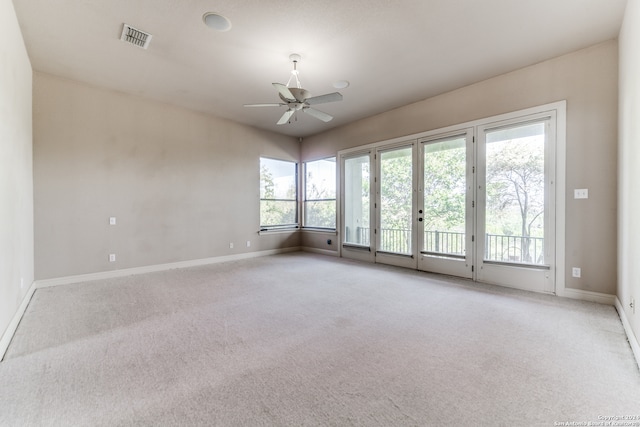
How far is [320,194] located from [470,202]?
359cm

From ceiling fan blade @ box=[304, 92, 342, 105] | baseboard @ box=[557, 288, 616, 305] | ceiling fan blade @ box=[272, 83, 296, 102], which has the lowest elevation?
baseboard @ box=[557, 288, 616, 305]

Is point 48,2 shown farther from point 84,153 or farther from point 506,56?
point 506,56

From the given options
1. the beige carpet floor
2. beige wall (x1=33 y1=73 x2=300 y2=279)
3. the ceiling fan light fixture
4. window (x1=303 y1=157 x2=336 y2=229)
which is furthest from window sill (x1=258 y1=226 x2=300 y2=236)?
the ceiling fan light fixture

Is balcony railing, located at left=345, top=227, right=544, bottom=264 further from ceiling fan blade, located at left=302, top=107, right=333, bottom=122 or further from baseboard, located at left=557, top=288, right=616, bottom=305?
ceiling fan blade, located at left=302, top=107, right=333, bottom=122

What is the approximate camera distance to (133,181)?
4.79 metres

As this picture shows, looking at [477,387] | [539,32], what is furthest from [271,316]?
[539,32]

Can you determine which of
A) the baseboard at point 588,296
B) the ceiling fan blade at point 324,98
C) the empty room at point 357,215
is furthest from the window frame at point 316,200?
the baseboard at point 588,296

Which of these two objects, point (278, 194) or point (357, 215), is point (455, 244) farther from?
point (278, 194)

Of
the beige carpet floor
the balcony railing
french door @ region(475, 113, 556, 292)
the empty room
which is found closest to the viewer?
the beige carpet floor

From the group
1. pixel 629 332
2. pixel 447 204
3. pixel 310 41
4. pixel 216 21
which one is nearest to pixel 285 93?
pixel 310 41

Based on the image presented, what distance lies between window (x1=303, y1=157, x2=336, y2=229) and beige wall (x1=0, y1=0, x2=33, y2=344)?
200 inches

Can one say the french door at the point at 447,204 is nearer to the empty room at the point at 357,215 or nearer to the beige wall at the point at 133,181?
the empty room at the point at 357,215

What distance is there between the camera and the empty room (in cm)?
178

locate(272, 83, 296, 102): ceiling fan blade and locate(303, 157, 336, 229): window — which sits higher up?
locate(272, 83, 296, 102): ceiling fan blade
